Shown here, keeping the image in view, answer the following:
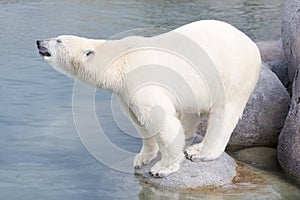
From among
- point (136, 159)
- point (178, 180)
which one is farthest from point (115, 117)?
point (178, 180)

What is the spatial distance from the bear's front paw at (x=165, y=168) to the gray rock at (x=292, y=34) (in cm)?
208

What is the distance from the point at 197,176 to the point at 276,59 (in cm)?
323

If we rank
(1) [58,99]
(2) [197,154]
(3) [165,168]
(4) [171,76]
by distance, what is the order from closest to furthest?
(4) [171,76], (3) [165,168], (2) [197,154], (1) [58,99]

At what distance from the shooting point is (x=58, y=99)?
25.6 ft

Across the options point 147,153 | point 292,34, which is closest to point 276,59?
point 292,34

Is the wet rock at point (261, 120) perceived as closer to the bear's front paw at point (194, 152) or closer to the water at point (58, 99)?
the bear's front paw at point (194, 152)

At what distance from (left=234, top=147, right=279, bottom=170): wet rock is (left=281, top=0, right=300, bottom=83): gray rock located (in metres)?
1.00

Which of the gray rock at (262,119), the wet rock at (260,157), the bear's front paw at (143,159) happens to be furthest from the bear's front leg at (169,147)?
the gray rock at (262,119)

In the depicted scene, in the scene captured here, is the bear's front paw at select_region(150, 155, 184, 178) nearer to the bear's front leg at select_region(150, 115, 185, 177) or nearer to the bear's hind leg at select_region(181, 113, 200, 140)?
the bear's front leg at select_region(150, 115, 185, 177)

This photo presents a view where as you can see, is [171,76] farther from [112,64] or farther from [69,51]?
[69,51]

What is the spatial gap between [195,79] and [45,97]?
3026 mm

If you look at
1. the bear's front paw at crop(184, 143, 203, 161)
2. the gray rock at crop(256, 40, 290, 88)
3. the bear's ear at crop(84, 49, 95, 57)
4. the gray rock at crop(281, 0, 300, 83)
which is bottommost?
the bear's front paw at crop(184, 143, 203, 161)

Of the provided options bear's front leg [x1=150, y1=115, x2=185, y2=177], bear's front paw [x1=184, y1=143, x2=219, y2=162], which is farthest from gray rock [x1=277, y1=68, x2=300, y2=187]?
bear's front leg [x1=150, y1=115, x2=185, y2=177]

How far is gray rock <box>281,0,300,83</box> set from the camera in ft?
22.8
